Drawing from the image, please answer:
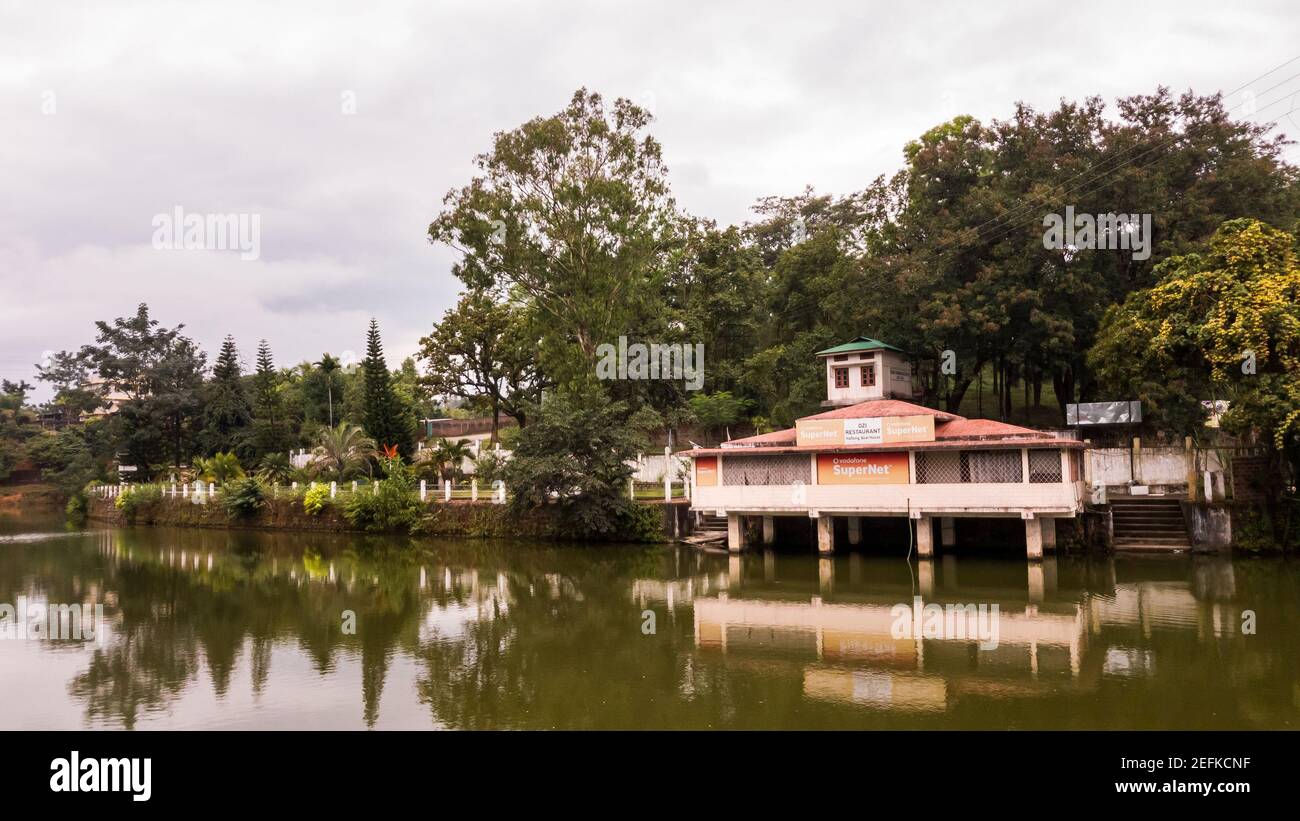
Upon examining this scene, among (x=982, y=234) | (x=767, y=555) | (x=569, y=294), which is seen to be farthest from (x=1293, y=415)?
(x=569, y=294)

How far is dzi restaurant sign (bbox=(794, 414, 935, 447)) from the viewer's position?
17.6 m

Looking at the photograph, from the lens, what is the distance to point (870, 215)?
33.2 m

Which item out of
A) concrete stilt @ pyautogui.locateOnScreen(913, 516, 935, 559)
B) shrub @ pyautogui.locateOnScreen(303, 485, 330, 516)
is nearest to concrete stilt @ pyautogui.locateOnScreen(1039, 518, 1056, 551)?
concrete stilt @ pyautogui.locateOnScreen(913, 516, 935, 559)

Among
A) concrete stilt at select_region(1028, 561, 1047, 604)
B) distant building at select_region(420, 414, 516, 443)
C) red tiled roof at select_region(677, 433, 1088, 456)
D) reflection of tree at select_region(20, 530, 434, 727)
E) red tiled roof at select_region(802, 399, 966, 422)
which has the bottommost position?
reflection of tree at select_region(20, 530, 434, 727)

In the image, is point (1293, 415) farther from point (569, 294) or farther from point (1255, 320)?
point (569, 294)

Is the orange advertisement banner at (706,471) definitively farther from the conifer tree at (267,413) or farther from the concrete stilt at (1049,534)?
the conifer tree at (267,413)

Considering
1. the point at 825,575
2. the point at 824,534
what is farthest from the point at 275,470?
the point at 825,575

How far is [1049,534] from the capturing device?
18375mm

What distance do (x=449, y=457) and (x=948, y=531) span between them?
62.7ft

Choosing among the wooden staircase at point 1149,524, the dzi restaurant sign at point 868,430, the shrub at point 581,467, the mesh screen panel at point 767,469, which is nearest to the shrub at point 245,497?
the shrub at point 581,467
